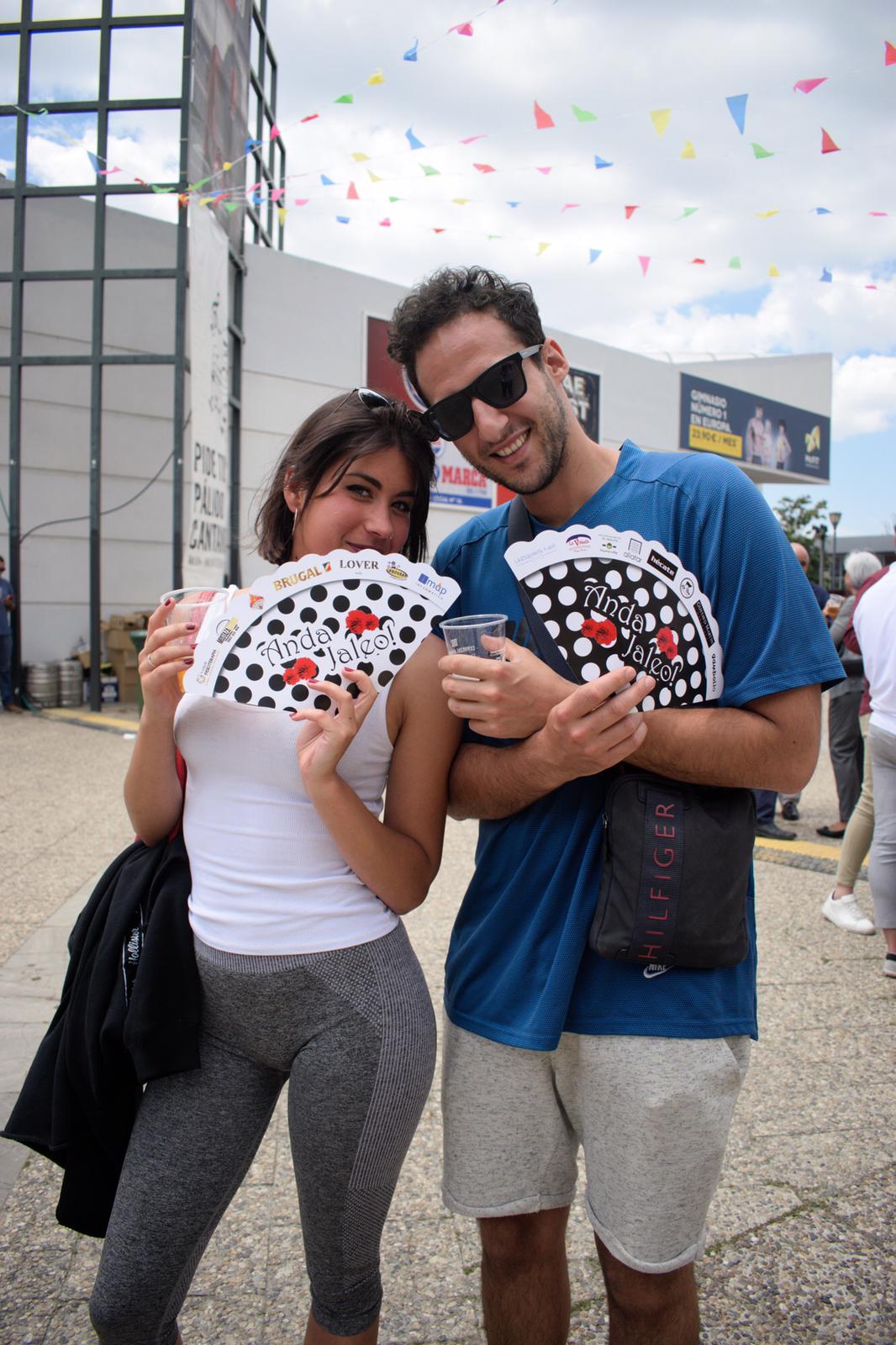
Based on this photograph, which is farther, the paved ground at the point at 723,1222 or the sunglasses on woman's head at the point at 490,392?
the paved ground at the point at 723,1222

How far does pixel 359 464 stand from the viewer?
1.64m

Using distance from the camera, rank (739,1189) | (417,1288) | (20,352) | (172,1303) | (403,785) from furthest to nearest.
Result: (20,352), (739,1189), (417,1288), (403,785), (172,1303)

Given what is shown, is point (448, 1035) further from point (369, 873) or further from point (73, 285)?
point (73, 285)

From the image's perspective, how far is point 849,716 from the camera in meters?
6.04

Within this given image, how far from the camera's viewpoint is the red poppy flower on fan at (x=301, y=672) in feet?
4.87

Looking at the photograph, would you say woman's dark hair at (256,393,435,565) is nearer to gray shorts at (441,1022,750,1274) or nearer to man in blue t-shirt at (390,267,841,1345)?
man in blue t-shirt at (390,267,841,1345)

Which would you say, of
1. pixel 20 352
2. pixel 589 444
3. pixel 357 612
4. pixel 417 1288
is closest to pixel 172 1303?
pixel 417 1288

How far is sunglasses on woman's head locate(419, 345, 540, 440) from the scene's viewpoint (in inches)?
63.6

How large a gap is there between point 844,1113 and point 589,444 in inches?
90.9

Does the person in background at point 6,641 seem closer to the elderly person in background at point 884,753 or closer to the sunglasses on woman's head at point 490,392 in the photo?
the elderly person in background at point 884,753

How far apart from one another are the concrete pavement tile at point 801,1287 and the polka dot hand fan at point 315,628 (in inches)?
65.8

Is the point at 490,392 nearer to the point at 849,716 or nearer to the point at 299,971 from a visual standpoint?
the point at 299,971

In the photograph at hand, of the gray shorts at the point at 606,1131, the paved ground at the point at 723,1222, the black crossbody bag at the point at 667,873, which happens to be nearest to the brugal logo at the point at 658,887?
the black crossbody bag at the point at 667,873

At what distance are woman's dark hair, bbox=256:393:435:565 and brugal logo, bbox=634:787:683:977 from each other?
0.71m
